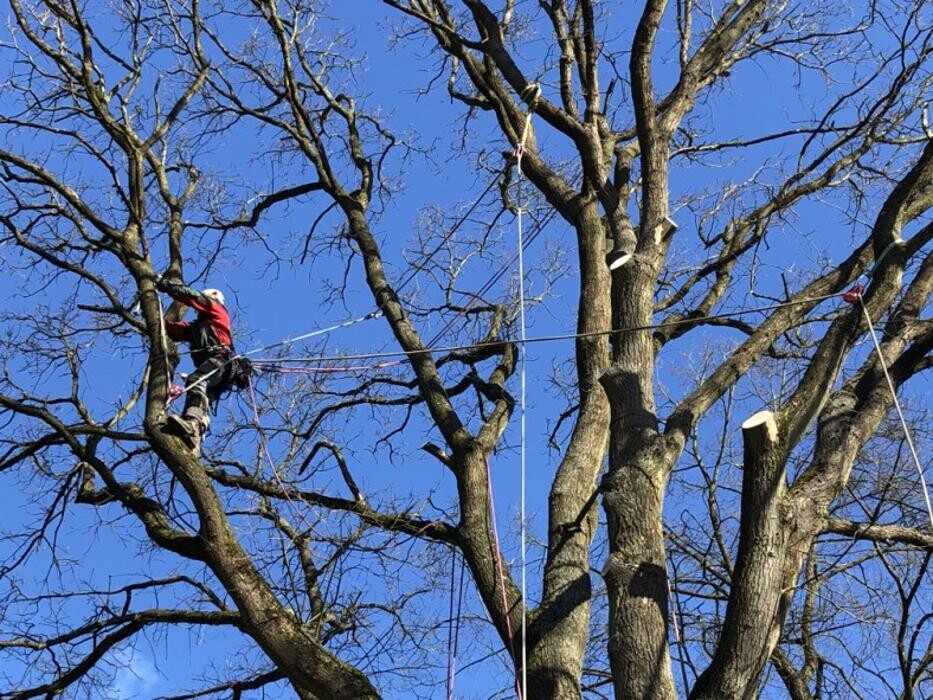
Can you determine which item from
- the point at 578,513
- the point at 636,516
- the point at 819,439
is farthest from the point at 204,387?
the point at 819,439

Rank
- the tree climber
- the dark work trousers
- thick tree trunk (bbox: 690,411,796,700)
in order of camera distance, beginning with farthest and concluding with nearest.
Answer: the tree climber, the dark work trousers, thick tree trunk (bbox: 690,411,796,700)

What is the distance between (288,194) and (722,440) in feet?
11.0

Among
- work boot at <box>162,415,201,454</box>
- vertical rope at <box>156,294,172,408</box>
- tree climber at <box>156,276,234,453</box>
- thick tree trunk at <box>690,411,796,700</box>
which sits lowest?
thick tree trunk at <box>690,411,796,700</box>

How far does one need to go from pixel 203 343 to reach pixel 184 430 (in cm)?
123

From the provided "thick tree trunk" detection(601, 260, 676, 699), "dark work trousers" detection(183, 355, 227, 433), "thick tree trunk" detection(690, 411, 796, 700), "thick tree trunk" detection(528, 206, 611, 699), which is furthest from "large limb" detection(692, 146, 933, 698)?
"dark work trousers" detection(183, 355, 227, 433)

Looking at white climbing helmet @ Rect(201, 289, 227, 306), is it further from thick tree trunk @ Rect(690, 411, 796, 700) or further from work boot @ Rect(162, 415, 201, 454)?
thick tree trunk @ Rect(690, 411, 796, 700)

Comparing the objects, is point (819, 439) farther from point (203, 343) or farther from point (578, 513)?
point (203, 343)

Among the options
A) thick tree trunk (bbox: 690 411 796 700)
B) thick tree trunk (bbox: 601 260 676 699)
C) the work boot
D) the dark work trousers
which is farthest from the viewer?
the dark work trousers

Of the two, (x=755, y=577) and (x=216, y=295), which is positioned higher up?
(x=216, y=295)

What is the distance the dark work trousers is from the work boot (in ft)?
0.63

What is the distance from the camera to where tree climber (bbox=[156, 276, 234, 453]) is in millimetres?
5934

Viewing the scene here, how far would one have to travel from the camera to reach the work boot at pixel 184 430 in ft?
17.3

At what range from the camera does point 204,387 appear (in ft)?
20.0

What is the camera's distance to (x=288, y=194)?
725 cm
